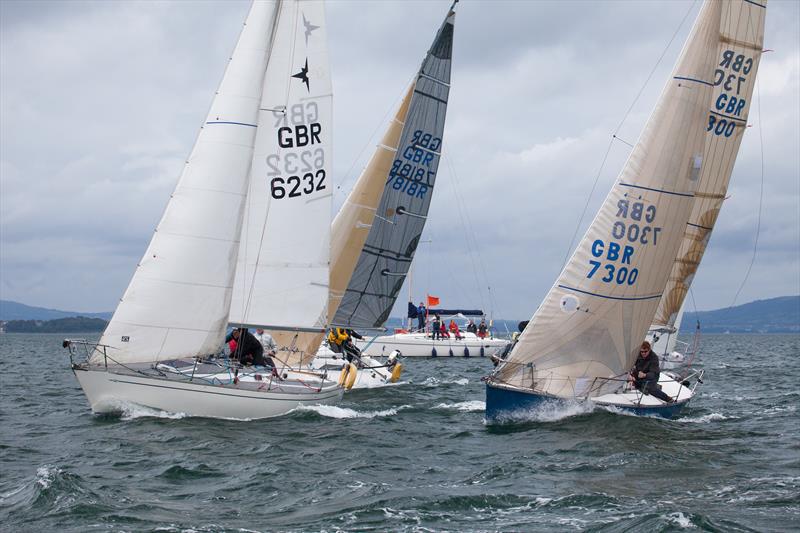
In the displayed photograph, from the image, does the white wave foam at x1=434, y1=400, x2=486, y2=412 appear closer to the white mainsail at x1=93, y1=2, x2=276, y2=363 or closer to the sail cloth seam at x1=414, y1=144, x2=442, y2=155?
the white mainsail at x1=93, y1=2, x2=276, y2=363

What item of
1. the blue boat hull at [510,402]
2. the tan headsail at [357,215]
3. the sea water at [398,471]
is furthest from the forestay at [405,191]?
the blue boat hull at [510,402]

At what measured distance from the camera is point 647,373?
19.7 meters

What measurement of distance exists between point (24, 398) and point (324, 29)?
42.0ft

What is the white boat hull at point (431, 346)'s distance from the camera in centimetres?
4944

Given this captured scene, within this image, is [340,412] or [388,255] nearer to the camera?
[340,412]

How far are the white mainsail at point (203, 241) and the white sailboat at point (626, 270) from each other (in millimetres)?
6119

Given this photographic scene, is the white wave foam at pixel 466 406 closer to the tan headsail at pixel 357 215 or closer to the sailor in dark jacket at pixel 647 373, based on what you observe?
the sailor in dark jacket at pixel 647 373

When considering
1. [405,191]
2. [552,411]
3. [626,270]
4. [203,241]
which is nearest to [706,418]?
[626,270]

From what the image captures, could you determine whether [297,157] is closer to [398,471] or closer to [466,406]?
[466,406]

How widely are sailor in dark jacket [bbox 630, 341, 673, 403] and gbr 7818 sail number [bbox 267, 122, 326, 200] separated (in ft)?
26.2

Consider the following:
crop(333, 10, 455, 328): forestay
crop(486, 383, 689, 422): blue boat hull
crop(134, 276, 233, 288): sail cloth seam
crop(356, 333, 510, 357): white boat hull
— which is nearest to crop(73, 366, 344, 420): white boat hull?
crop(134, 276, 233, 288): sail cloth seam

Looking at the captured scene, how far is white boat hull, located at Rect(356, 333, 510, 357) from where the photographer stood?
49.4m

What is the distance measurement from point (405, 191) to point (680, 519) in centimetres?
1972

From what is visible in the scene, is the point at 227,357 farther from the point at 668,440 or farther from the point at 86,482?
the point at 668,440
